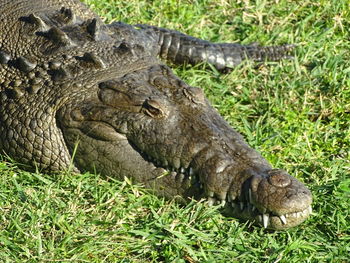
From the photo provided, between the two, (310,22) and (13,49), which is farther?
(310,22)

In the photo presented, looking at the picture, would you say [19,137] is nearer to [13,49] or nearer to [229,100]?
[13,49]

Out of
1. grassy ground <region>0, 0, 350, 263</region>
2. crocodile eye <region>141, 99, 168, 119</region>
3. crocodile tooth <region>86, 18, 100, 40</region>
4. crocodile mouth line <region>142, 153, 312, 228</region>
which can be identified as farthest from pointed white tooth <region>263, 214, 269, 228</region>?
crocodile tooth <region>86, 18, 100, 40</region>

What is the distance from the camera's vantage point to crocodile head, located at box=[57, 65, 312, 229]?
4.55m

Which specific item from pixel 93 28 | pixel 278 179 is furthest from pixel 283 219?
pixel 93 28

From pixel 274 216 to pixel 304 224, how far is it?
377 mm

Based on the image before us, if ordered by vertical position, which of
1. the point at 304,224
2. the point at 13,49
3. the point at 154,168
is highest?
the point at 13,49

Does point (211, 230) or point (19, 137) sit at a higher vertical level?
point (19, 137)

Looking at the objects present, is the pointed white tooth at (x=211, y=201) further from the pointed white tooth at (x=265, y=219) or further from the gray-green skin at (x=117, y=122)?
the pointed white tooth at (x=265, y=219)

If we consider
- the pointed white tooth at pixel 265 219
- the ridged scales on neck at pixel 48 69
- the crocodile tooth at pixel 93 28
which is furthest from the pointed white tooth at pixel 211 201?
the crocodile tooth at pixel 93 28

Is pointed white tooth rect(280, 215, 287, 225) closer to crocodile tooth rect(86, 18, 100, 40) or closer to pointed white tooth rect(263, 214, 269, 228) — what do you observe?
pointed white tooth rect(263, 214, 269, 228)

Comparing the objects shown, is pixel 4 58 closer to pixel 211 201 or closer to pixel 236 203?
pixel 211 201

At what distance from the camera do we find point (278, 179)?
4.55 metres

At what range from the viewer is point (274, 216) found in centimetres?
454

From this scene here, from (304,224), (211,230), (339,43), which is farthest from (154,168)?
(339,43)
